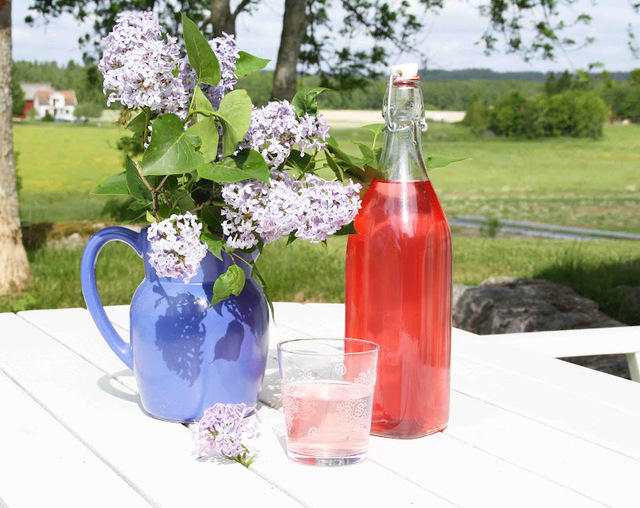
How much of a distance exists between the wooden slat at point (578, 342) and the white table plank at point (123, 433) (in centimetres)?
81

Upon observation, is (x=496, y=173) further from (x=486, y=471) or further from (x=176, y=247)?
(x=176, y=247)

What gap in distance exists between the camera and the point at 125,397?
3.73 feet

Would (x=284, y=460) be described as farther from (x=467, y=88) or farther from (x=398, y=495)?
(x=467, y=88)

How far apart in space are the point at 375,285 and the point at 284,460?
23cm

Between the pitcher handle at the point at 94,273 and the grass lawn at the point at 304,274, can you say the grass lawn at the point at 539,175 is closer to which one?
the grass lawn at the point at 304,274

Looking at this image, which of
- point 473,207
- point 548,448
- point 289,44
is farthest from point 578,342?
point 473,207

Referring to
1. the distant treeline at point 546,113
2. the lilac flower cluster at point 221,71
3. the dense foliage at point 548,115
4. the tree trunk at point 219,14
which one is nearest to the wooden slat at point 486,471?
the lilac flower cluster at point 221,71

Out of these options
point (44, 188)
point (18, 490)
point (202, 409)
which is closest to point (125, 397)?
point (202, 409)

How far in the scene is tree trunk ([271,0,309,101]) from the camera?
5.07m

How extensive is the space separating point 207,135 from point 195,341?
10.1 inches

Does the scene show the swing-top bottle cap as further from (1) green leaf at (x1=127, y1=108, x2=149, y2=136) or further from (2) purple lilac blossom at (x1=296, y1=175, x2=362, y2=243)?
(1) green leaf at (x1=127, y1=108, x2=149, y2=136)

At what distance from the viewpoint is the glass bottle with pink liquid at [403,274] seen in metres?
0.92

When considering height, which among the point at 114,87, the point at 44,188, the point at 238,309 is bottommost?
the point at 44,188

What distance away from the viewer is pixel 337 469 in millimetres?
867
